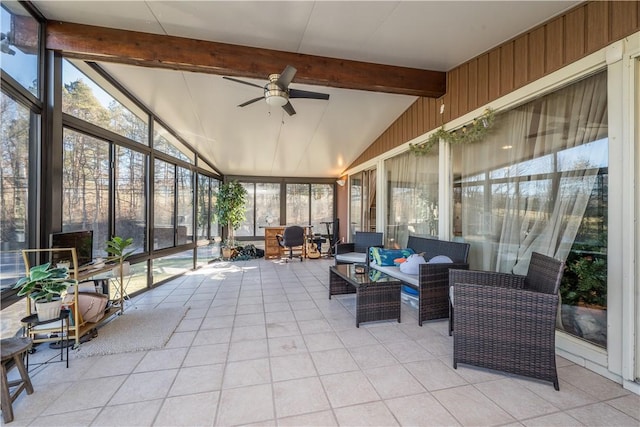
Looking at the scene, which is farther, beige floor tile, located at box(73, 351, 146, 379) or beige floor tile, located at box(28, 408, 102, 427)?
beige floor tile, located at box(73, 351, 146, 379)

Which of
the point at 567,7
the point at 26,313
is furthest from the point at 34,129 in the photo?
the point at 567,7

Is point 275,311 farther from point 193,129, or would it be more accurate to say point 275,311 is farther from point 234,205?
point 234,205

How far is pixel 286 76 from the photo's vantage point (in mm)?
2867

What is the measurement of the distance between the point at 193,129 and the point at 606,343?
19.8 ft

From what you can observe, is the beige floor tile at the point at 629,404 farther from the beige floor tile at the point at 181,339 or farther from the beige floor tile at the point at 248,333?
the beige floor tile at the point at 181,339

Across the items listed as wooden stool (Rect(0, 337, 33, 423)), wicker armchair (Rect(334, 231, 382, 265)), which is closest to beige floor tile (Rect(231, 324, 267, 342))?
wooden stool (Rect(0, 337, 33, 423))

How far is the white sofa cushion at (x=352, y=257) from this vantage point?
4.81m

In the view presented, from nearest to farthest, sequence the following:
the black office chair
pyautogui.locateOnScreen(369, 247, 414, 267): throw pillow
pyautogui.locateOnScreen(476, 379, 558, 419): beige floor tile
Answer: pyautogui.locateOnScreen(476, 379, 558, 419): beige floor tile, pyautogui.locateOnScreen(369, 247, 414, 267): throw pillow, the black office chair

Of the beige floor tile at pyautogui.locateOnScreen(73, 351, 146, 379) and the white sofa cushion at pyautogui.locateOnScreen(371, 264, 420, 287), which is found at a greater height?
the white sofa cushion at pyautogui.locateOnScreen(371, 264, 420, 287)

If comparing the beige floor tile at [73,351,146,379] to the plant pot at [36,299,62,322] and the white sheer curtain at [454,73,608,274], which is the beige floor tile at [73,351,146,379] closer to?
the plant pot at [36,299,62,322]

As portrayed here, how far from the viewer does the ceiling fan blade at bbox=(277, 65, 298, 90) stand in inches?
108

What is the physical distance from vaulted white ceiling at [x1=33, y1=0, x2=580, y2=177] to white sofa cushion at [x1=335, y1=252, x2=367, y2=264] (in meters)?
2.56

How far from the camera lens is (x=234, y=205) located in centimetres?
771

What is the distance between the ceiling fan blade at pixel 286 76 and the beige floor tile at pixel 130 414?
9.65 feet
